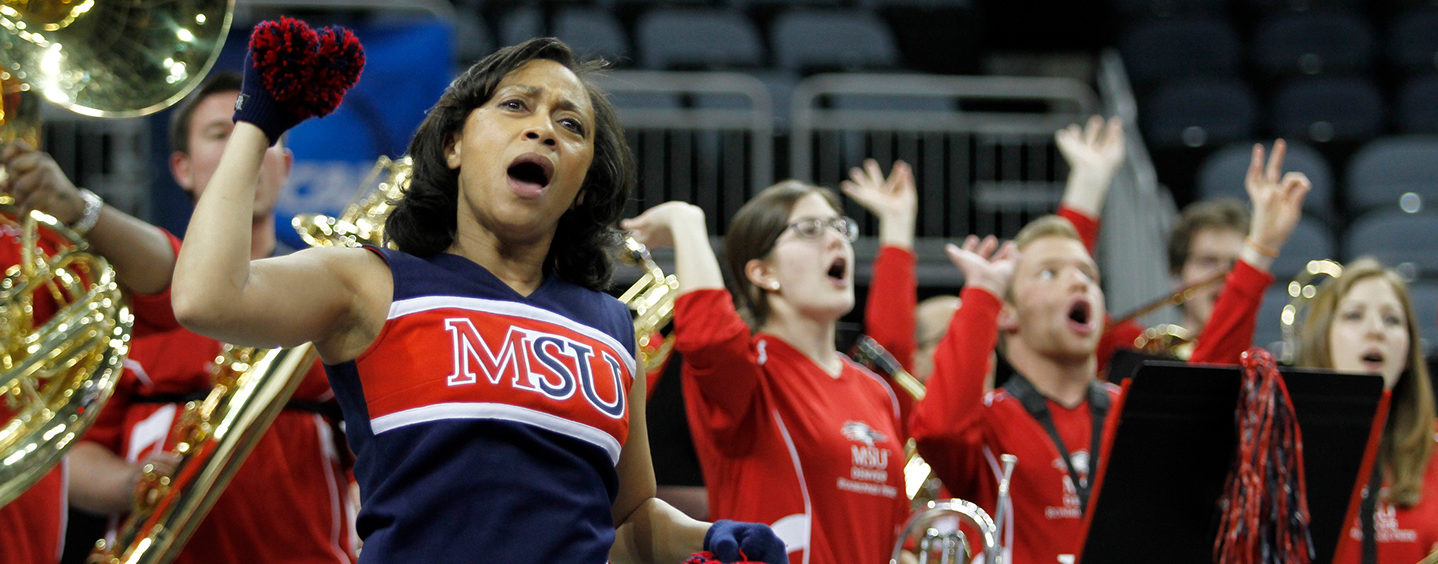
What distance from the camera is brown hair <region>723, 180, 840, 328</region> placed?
3.59 m

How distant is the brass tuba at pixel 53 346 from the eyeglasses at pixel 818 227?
5.02ft

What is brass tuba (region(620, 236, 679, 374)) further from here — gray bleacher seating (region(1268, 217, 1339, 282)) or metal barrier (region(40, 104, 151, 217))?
gray bleacher seating (region(1268, 217, 1339, 282))

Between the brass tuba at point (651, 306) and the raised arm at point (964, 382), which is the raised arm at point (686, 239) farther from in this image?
the raised arm at point (964, 382)

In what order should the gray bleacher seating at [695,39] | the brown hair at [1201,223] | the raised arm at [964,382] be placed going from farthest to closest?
the gray bleacher seating at [695,39] → the brown hair at [1201,223] → the raised arm at [964,382]

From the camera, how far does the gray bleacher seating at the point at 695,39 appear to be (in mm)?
8109

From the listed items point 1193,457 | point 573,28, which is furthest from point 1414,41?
point 1193,457

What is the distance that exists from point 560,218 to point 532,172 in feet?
0.52

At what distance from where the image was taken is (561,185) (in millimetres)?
2076

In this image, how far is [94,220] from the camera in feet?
8.59

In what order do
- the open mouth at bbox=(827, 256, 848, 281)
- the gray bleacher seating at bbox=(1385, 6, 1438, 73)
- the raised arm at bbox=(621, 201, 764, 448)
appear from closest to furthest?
the raised arm at bbox=(621, 201, 764, 448) < the open mouth at bbox=(827, 256, 848, 281) < the gray bleacher seating at bbox=(1385, 6, 1438, 73)

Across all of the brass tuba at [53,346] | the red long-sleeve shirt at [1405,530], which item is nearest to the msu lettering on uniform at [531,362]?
the brass tuba at [53,346]

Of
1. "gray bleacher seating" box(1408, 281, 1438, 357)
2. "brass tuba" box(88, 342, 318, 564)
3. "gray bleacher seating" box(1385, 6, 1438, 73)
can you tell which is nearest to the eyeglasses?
"brass tuba" box(88, 342, 318, 564)

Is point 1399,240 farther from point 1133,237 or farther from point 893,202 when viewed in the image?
point 893,202

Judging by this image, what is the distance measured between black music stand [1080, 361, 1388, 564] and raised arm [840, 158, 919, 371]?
120 centimetres
